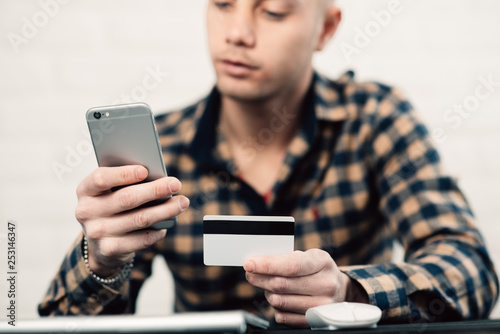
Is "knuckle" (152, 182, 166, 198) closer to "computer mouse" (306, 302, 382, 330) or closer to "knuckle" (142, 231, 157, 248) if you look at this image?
"knuckle" (142, 231, 157, 248)

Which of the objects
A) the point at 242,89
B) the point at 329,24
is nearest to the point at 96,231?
the point at 242,89

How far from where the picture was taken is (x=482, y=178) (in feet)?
4.58

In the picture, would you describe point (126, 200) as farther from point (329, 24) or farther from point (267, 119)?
point (329, 24)

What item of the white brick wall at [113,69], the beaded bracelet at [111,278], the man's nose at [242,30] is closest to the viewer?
the beaded bracelet at [111,278]

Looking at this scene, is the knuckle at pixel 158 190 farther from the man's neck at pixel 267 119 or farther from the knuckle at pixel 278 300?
the man's neck at pixel 267 119

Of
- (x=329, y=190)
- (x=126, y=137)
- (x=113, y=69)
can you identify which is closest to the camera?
(x=126, y=137)

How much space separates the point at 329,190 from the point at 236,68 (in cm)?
33

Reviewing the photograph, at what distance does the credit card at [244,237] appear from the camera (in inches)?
20.0

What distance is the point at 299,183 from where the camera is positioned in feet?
3.20

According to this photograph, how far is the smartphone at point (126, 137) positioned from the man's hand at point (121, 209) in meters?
0.02

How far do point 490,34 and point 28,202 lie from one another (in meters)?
1.49

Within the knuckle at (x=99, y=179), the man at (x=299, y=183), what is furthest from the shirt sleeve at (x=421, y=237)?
the knuckle at (x=99, y=179)

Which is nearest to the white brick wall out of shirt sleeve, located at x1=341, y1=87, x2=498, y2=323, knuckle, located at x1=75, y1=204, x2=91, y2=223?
shirt sleeve, located at x1=341, y1=87, x2=498, y2=323

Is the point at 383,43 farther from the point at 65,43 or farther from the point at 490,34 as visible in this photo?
the point at 65,43
